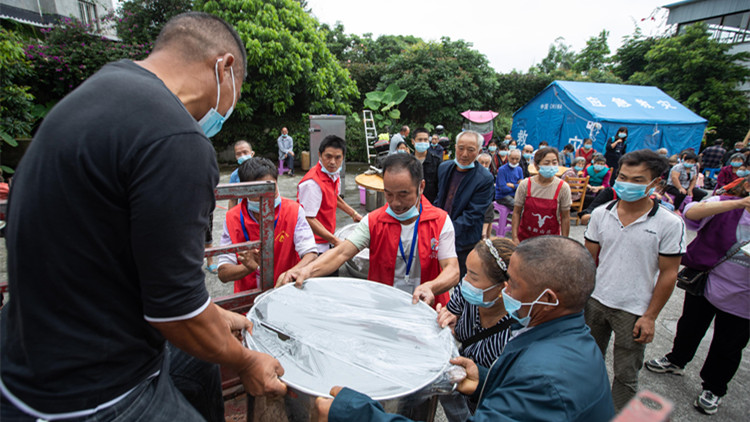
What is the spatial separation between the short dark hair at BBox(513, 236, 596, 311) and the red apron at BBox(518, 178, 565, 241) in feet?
8.99

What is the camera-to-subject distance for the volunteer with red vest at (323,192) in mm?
3308

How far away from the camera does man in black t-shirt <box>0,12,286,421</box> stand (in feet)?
2.68

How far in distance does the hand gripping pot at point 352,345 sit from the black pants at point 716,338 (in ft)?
7.61

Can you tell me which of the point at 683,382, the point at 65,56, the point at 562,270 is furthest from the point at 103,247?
the point at 65,56

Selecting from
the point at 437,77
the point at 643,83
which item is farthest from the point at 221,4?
the point at 643,83

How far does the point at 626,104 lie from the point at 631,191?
13928mm

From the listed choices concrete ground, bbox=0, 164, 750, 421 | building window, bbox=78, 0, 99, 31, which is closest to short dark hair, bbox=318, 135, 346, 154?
concrete ground, bbox=0, 164, 750, 421

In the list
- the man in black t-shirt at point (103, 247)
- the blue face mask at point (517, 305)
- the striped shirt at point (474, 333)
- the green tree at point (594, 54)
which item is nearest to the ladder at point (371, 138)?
the striped shirt at point (474, 333)

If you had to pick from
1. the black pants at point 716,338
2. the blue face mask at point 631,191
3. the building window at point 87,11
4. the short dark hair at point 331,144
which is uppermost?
the building window at point 87,11

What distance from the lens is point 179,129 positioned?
2.86 feet

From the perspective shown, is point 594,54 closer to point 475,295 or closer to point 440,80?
point 440,80

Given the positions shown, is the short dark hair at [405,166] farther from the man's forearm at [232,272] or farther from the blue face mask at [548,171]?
the blue face mask at [548,171]

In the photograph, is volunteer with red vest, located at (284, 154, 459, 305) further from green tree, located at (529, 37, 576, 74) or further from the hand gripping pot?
green tree, located at (529, 37, 576, 74)

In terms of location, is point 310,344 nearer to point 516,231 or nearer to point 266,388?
point 266,388
